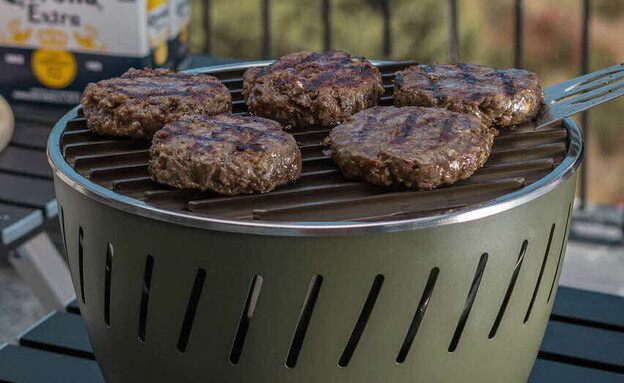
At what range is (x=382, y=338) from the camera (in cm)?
155

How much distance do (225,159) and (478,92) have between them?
52 cm

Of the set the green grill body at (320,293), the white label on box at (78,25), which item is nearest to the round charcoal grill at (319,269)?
the green grill body at (320,293)

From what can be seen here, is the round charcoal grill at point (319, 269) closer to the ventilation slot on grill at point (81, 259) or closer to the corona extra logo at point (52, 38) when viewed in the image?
the ventilation slot on grill at point (81, 259)

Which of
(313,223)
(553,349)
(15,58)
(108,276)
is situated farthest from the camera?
(15,58)

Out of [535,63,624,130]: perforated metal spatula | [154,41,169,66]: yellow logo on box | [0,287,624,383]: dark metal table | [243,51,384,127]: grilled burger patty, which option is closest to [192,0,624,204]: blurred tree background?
[154,41,169,66]: yellow logo on box

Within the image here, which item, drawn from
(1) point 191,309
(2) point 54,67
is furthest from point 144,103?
(2) point 54,67

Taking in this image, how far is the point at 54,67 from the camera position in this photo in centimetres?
317

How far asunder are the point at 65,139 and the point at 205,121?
0.30m

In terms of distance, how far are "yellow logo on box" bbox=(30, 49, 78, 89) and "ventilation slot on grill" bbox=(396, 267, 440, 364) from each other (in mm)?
1902

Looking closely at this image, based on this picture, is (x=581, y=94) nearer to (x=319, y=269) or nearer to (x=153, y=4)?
(x=319, y=269)

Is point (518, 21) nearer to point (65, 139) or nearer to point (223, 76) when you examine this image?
point (223, 76)

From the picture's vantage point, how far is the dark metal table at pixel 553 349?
2076mm

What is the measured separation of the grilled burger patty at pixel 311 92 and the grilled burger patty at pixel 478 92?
7 cm

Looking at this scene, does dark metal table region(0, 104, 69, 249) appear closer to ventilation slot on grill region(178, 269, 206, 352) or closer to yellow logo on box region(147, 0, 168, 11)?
yellow logo on box region(147, 0, 168, 11)
